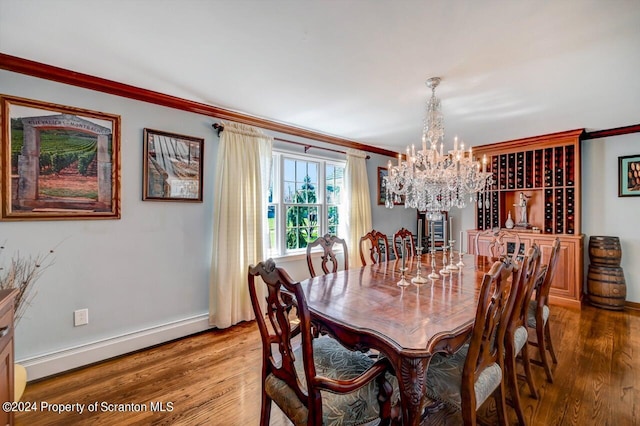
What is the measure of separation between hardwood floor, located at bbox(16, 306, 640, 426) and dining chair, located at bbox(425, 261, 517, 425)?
0.52m

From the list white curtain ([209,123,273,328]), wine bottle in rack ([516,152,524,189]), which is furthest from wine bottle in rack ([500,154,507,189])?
white curtain ([209,123,273,328])

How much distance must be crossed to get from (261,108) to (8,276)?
248 cm

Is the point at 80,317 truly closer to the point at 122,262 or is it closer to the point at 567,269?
the point at 122,262

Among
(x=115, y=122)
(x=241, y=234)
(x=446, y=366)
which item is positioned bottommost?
(x=446, y=366)

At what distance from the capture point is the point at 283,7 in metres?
1.47

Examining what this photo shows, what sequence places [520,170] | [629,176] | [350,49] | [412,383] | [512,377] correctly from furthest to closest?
1. [520,170]
2. [629,176]
3. [350,49]
4. [512,377]
5. [412,383]

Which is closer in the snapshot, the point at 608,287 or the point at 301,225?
the point at 608,287

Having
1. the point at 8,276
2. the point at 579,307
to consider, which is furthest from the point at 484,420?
the point at 8,276

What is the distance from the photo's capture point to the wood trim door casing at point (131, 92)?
2029 mm

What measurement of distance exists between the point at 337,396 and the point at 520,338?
144 centimetres

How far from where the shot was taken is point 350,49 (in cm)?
186

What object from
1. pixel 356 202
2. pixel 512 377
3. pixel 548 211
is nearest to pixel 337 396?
pixel 512 377

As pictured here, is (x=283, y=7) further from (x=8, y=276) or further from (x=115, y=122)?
(x=8, y=276)

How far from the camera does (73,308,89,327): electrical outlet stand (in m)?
2.27
